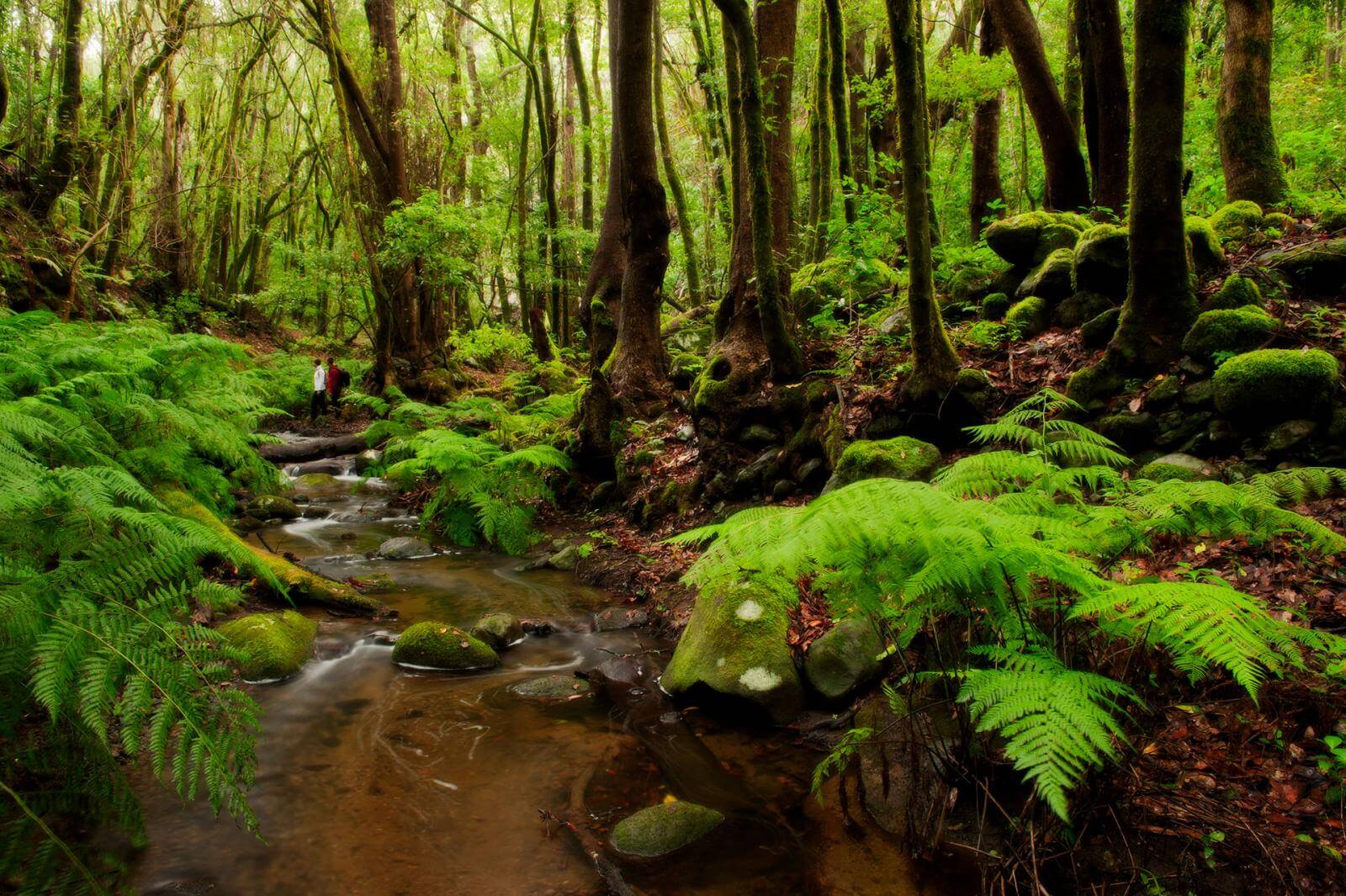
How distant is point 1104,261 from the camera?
573cm

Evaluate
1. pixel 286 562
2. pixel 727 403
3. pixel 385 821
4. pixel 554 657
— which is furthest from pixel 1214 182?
pixel 286 562

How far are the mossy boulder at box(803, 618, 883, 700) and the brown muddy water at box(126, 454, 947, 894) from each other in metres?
0.44

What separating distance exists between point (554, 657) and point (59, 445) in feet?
10.9

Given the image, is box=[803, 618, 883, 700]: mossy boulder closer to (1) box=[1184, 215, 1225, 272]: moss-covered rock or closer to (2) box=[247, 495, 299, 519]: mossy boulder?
(1) box=[1184, 215, 1225, 272]: moss-covered rock

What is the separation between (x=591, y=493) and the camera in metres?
9.21

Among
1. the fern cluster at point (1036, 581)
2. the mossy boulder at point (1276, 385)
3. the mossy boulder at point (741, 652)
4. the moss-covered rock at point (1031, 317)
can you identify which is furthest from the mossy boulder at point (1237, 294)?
the mossy boulder at point (741, 652)

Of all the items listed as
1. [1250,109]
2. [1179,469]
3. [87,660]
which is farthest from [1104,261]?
[87,660]

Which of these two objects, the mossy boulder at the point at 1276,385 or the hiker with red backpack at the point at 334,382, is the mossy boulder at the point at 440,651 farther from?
the hiker with red backpack at the point at 334,382

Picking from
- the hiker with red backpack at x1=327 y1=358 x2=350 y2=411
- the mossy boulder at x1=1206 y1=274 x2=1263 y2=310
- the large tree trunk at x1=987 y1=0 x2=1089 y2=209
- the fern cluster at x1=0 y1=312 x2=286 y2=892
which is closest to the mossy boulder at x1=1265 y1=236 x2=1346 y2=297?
the mossy boulder at x1=1206 y1=274 x2=1263 y2=310

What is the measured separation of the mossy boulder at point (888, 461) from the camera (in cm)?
516

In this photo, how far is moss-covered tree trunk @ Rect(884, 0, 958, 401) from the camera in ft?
17.5

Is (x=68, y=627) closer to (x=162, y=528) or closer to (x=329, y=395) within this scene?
(x=162, y=528)

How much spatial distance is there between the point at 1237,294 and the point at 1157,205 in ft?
2.89

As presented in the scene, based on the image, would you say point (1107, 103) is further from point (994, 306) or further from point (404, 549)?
point (404, 549)
